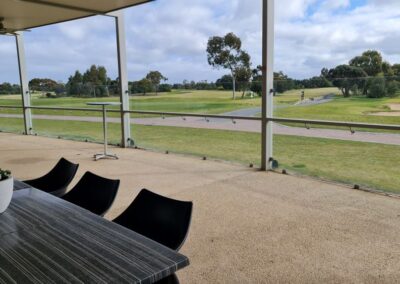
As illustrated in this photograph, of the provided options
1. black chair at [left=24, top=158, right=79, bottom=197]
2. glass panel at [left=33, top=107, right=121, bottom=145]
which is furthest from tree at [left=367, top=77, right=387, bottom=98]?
glass panel at [left=33, top=107, right=121, bottom=145]

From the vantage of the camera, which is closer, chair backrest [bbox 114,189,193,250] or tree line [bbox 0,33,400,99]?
chair backrest [bbox 114,189,193,250]

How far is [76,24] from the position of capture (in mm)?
7043

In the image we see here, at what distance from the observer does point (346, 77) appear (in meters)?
4.07

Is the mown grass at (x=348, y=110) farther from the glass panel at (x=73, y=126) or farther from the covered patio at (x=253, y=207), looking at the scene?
the glass panel at (x=73, y=126)

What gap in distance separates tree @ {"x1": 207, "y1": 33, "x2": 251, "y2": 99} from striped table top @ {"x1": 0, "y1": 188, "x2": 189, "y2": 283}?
380 cm

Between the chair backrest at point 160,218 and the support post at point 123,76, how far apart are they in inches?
192

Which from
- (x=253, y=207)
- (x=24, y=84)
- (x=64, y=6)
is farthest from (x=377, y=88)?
(x=24, y=84)

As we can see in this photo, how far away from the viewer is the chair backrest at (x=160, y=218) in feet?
5.49

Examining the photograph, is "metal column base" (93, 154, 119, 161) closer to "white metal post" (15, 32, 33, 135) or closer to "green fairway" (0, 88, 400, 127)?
"green fairway" (0, 88, 400, 127)

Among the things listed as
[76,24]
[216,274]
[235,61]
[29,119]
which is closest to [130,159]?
[235,61]

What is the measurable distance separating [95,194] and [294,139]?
315cm

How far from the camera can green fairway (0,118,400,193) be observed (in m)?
3.96

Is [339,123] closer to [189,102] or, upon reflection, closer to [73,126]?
[189,102]

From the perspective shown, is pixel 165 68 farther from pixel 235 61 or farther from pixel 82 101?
pixel 82 101
